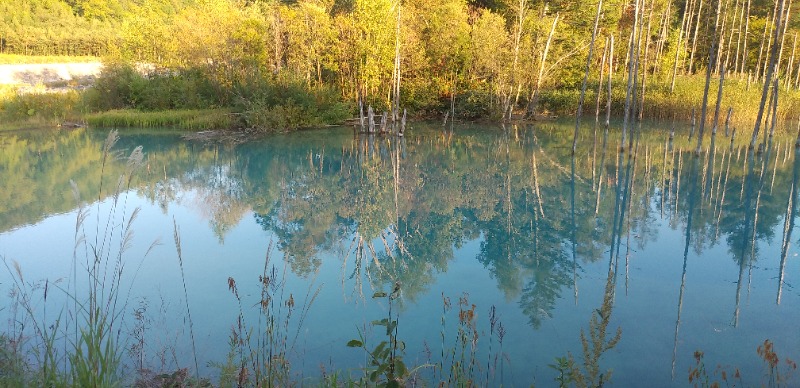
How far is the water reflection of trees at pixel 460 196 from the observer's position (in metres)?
7.27

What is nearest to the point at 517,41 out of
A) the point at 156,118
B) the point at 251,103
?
the point at 251,103

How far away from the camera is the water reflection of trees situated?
7.27 metres

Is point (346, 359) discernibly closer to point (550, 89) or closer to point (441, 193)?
point (441, 193)

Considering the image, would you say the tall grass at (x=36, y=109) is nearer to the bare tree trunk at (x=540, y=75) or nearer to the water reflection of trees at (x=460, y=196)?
the water reflection of trees at (x=460, y=196)

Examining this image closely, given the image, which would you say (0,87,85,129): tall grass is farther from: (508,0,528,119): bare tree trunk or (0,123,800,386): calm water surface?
(508,0,528,119): bare tree trunk

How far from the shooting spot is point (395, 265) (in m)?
6.89

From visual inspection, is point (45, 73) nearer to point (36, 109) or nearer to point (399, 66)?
point (36, 109)

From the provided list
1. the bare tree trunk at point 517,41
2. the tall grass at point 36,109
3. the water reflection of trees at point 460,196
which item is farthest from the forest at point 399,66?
the water reflection of trees at point 460,196

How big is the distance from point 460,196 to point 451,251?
3.28 metres

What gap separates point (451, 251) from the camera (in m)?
7.46

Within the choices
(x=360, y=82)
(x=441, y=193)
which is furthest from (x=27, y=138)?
(x=441, y=193)

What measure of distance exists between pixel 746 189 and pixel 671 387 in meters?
8.42

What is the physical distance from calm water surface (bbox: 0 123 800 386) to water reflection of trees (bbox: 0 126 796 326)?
55 mm

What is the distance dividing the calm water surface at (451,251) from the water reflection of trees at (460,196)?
5 centimetres
